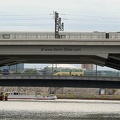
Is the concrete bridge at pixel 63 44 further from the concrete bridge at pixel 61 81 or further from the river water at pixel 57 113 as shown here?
the concrete bridge at pixel 61 81

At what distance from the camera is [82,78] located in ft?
327

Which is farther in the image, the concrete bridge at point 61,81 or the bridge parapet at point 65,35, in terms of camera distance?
the concrete bridge at point 61,81

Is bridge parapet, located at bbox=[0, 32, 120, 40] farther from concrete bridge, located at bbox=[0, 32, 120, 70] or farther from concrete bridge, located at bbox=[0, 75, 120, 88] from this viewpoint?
concrete bridge, located at bbox=[0, 75, 120, 88]

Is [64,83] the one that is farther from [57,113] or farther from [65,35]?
[65,35]

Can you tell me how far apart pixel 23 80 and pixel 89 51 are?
38.7m

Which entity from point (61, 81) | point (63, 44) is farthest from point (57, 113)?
point (63, 44)

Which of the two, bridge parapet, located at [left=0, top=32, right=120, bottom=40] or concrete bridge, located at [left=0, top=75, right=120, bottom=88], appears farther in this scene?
concrete bridge, located at [left=0, top=75, right=120, bottom=88]

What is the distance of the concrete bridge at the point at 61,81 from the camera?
327 feet

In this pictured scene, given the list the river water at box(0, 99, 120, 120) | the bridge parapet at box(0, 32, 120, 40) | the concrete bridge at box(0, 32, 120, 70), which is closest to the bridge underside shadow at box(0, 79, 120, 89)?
the river water at box(0, 99, 120, 120)

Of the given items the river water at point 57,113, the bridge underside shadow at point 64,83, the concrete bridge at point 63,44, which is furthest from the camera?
the bridge underside shadow at point 64,83

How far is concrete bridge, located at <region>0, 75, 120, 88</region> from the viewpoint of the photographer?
99.6 metres

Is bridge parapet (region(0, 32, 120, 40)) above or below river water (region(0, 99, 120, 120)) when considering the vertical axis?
above

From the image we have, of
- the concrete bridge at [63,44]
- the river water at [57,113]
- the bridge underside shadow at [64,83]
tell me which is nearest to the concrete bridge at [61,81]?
the bridge underside shadow at [64,83]

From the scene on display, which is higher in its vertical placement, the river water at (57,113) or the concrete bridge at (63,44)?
the concrete bridge at (63,44)
